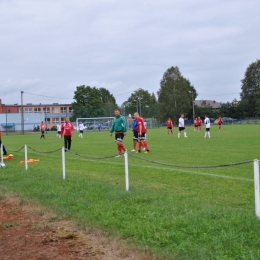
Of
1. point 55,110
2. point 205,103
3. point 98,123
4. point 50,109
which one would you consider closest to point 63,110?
point 55,110

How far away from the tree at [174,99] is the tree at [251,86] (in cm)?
1378

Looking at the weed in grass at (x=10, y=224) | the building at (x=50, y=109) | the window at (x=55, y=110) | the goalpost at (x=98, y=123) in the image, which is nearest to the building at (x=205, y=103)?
the building at (x=50, y=109)

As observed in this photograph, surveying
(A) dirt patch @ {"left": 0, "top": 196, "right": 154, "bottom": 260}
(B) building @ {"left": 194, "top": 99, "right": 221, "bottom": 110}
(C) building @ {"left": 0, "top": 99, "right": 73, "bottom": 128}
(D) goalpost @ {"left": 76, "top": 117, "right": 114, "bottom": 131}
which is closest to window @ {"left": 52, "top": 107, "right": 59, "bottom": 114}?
(C) building @ {"left": 0, "top": 99, "right": 73, "bottom": 128}

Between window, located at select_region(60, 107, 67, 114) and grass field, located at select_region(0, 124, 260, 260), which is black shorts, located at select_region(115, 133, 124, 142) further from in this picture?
window, located at select_region(60, 107, 67, 114)

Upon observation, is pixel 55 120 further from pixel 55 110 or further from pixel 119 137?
pixel 119 137

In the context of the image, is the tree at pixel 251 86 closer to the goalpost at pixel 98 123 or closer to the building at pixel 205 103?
the building at pixel 205 103

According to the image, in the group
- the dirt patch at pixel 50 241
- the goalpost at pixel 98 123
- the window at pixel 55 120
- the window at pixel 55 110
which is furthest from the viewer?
the window at pixel 55 110

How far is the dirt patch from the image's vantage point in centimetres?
558

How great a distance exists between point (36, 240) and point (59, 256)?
96cm

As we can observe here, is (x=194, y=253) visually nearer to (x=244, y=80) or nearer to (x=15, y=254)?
(x=15, y=254)

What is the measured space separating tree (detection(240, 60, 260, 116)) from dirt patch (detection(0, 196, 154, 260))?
93010 millimetres

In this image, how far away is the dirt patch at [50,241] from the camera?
5583 mm

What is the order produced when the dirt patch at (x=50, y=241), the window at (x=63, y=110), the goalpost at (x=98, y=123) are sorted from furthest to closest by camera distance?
the window at (x=63, y=110), the goalpost at (x=98, y=123), the dirt patch at (x=50, y=241)

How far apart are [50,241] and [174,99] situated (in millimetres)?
89381
